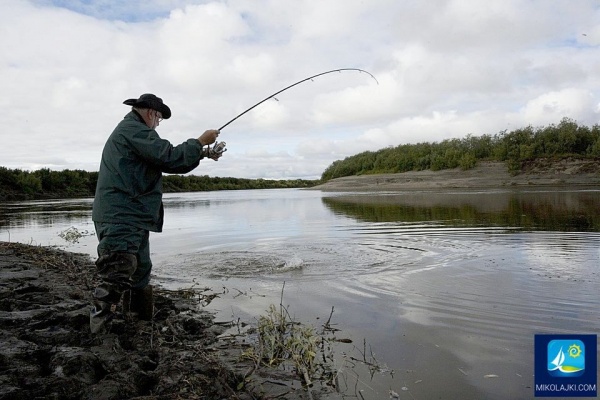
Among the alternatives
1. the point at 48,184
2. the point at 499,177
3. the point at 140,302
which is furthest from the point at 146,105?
the point at 48,184

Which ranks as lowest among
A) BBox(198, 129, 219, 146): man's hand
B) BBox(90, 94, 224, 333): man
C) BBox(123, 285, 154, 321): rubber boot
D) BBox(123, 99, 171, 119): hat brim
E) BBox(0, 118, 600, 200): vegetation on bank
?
BBox(123, 285, 154, 321): rubber boot

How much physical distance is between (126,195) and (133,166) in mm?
275

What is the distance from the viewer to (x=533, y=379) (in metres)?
3.39

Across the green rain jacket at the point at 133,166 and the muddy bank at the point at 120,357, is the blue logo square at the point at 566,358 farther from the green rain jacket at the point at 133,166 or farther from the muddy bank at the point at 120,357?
the green rain jacket at the point at 133,166

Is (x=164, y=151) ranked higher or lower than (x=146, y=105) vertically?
lower

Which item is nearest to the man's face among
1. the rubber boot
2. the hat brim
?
the hat brim

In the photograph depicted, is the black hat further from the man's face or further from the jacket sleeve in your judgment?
the jacket sleeve

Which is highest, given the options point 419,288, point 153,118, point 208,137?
point 153,118

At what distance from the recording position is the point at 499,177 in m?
41.8

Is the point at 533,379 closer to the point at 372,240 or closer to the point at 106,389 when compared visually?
the point at 106,389

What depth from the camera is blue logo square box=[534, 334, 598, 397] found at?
3.20 m

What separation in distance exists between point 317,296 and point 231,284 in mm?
1564

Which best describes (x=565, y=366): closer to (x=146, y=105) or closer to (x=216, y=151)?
(x=216, y=151)

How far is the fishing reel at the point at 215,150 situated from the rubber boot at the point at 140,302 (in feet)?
5.02
